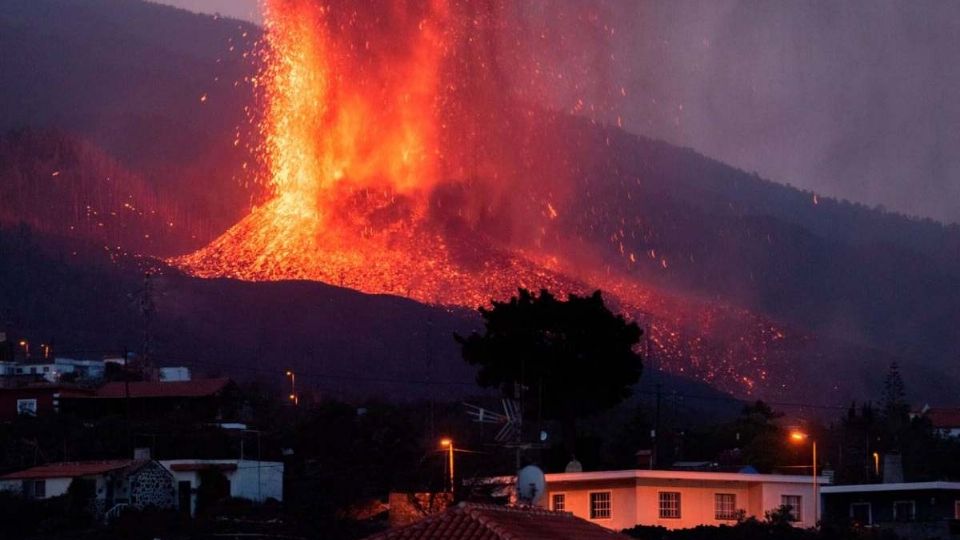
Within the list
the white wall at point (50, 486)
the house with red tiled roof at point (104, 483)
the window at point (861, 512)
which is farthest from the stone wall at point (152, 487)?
the window at point (861, 512)

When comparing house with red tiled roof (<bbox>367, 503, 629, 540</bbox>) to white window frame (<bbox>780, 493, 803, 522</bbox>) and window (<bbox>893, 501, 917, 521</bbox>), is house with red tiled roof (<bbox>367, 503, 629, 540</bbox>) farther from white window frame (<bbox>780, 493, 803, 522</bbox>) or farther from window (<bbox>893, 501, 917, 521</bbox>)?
window (<bbox>893, 501, 917, 521</bbox>)

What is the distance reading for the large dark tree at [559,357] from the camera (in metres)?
75.4

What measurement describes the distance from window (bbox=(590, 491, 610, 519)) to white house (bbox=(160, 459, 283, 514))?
1943 centimetres

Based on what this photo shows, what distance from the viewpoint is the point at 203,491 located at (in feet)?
242

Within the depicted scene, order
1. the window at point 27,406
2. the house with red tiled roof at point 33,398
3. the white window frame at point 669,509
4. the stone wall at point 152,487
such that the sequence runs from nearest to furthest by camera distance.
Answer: the white window frame at point 669,509 < the stone wall at point 152,487 < the window at point 27,406 < the house with red tiled roof at point 33,398

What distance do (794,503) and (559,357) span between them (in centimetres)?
1637

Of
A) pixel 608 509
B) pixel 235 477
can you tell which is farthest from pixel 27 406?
pixel 608 509

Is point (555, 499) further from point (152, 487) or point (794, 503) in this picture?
point (152, 487)

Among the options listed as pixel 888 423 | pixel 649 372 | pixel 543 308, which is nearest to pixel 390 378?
pixel 649 372

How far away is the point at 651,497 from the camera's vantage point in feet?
191

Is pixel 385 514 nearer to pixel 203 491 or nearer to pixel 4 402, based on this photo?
pixel 203 491

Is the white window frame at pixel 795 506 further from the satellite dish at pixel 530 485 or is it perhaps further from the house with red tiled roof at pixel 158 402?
the house with red tiled roof at pixel 158 402

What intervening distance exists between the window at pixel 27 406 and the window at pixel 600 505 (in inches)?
1881

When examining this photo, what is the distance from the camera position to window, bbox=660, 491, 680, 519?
58.6m
